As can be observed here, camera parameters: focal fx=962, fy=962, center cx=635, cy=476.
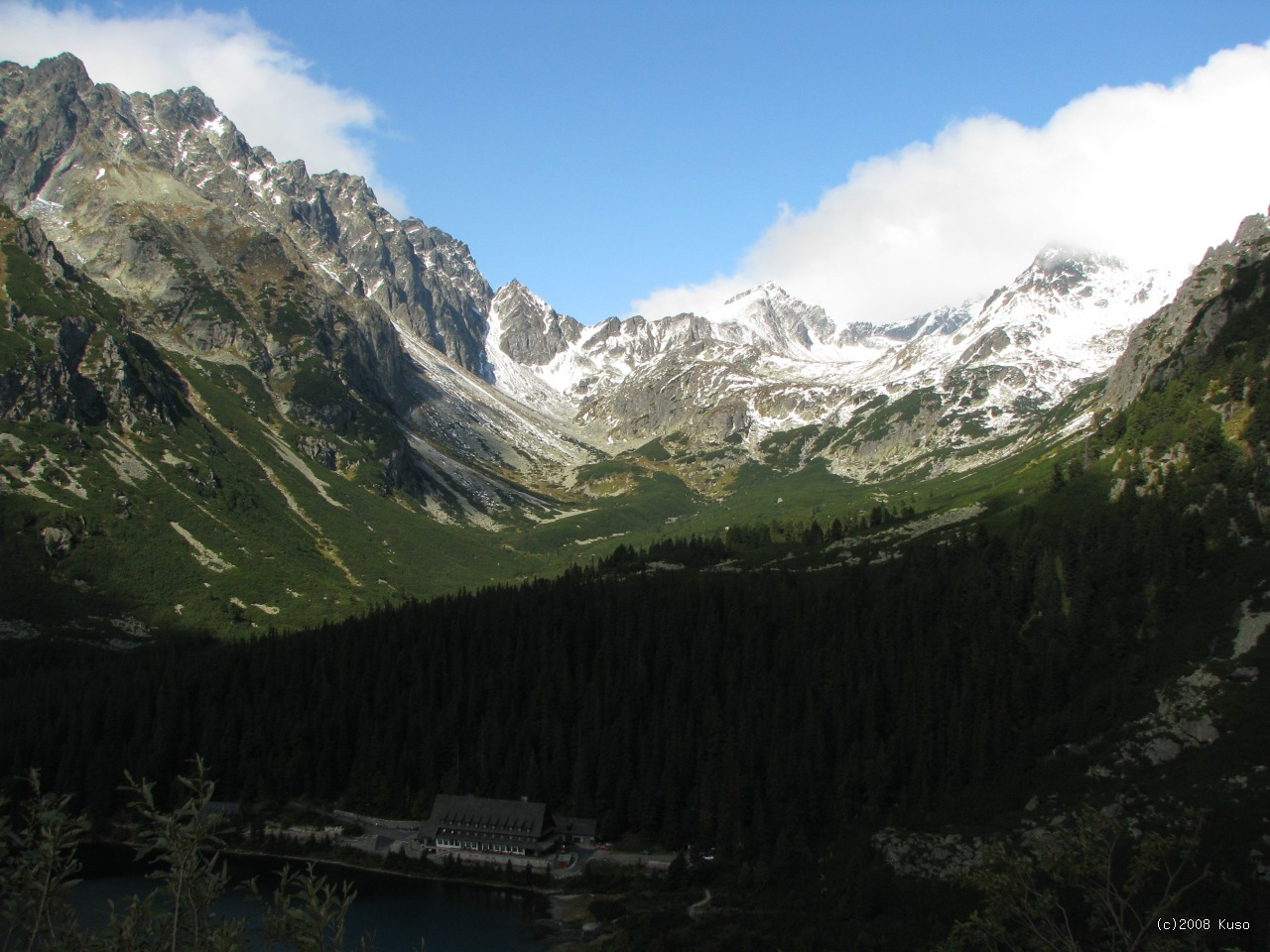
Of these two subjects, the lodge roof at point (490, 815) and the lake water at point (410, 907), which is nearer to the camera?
the lake water at point (410, 907)

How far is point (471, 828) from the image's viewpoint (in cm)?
12462

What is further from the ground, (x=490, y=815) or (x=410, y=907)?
(x=490, y=815)

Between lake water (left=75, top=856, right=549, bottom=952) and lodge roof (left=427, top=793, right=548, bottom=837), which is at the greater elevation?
lodge roof (left=427, top=793, right=548, bottom=837)

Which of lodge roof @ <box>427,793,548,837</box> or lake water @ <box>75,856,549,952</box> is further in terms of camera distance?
lodge roof @ <box>427,793,548,837</box>

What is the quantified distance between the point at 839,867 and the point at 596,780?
142ft

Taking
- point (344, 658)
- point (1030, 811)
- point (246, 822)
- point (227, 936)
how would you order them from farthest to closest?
point (344, 658) < point (246, 822) < point (1030, 811) < point (227, 936)

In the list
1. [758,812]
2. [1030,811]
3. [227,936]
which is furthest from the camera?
[758,812]

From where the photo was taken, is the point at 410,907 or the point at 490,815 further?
the point at 490,815

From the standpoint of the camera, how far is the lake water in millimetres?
93625

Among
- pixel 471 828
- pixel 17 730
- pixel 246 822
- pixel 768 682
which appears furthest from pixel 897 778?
pixel 17 730

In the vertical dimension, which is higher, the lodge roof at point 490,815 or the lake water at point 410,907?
the lodge roof at point 490,815

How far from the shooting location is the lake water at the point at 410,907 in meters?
93.6

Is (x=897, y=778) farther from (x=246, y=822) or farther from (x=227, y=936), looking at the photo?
(x=227, y=936)

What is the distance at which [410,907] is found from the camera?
4146 inches
